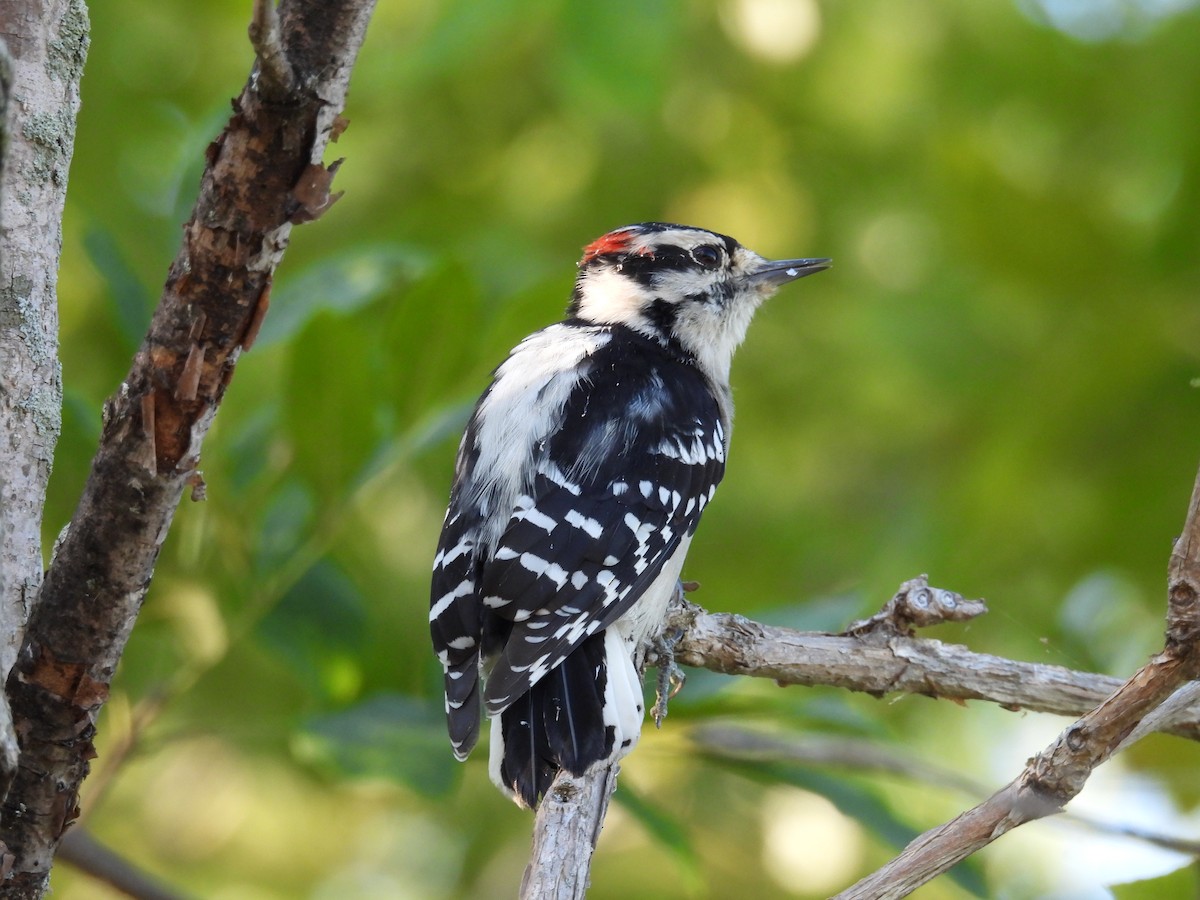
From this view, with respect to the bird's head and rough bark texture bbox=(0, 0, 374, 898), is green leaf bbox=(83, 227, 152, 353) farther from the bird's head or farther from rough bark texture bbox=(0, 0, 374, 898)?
the bird's head

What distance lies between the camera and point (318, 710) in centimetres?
317

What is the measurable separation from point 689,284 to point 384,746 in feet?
6.67

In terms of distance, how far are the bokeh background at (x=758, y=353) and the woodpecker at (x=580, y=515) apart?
249 mm

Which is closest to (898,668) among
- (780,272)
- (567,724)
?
(567,724)

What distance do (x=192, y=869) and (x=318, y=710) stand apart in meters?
2.61

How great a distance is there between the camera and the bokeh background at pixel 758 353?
3.51 metres

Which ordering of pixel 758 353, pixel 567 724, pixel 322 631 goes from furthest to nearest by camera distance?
1. pixel 758 353
2. pixel 322 631
3. pixel 567 724

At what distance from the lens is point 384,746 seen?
2.96 m

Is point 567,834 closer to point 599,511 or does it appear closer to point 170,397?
point 599,511

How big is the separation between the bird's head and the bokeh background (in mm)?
373

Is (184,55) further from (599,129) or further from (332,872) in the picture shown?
(332,872)

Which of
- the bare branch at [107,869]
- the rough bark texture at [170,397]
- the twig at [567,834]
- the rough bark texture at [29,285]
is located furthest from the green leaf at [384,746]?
the rough bark texture at [29,285]

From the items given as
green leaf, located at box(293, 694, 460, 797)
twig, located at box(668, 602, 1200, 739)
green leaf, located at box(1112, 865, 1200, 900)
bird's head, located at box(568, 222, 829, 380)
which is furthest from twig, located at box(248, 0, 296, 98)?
bird's head, located at box(568, 222, 829, 380)

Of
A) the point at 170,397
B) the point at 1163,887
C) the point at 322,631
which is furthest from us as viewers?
the point at 1163,887
